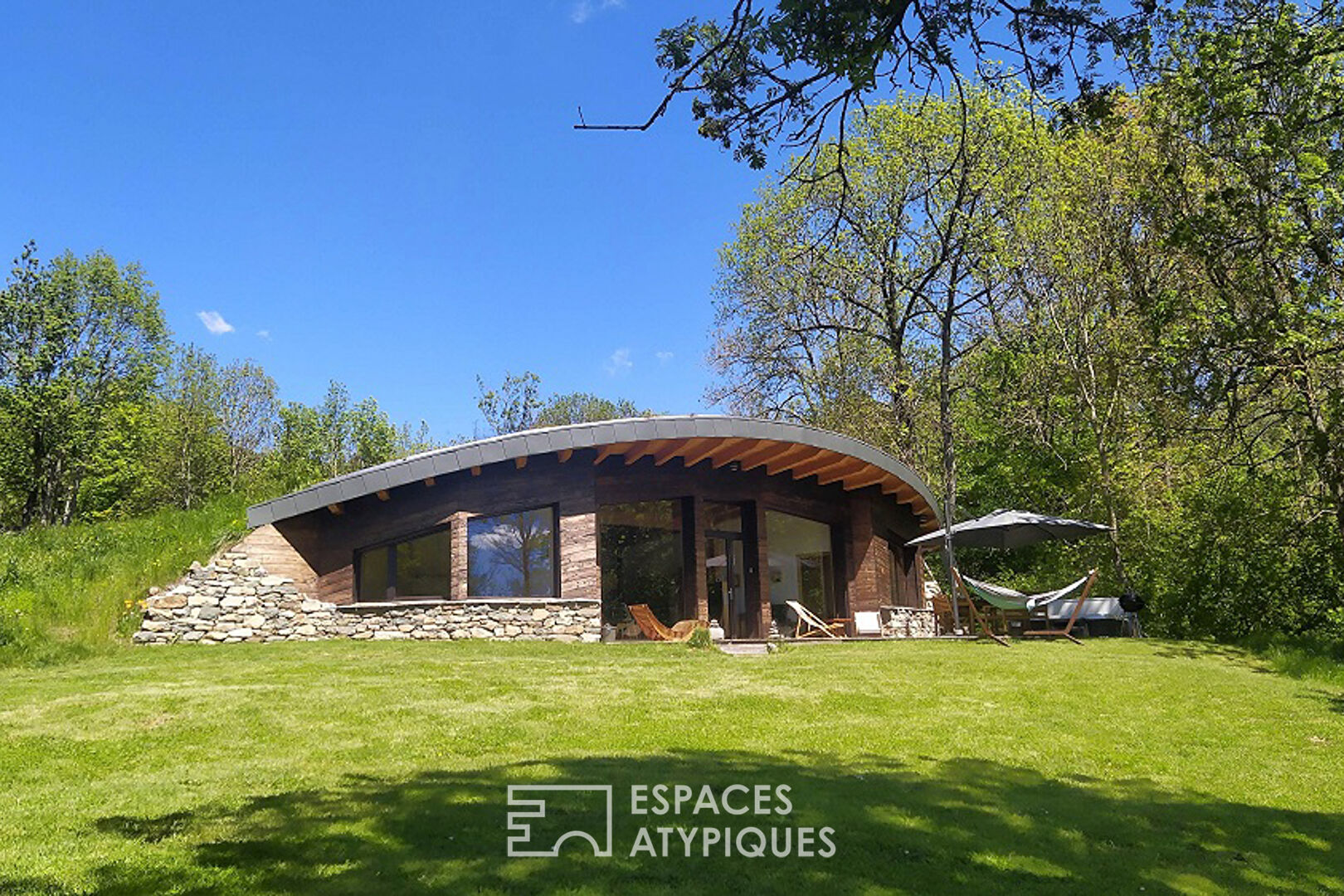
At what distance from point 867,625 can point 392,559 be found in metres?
8.52

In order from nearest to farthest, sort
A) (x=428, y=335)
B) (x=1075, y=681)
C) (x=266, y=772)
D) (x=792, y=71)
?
(x=792, y=71), (x=266, y=772), (x=1075, y=681), (x=428, y=335)

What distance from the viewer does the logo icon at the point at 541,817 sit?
399 centimetres

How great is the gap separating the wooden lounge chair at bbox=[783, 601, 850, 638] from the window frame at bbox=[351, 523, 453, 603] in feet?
18.3

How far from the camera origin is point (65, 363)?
1142 inches

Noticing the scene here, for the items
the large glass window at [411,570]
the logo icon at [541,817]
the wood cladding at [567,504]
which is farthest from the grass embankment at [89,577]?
the logo icon at [541,817]

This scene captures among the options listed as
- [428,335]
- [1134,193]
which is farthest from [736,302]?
[1134,193]

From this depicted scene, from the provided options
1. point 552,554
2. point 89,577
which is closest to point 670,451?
point 552,554

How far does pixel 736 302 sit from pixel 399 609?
672 inches

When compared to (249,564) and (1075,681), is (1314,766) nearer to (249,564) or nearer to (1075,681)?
(1075,681)

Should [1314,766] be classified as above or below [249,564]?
below

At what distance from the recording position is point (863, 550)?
17688mm

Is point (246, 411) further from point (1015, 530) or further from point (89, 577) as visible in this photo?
point (1015, 530)

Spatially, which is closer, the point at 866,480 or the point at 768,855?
the point at 768,855

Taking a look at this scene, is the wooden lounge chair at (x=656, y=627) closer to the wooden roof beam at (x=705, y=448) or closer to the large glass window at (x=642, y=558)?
the large glass window at (x=642, y=558)
